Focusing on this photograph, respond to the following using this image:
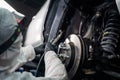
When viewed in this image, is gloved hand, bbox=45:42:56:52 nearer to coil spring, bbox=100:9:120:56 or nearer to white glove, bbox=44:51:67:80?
white glove, bbox=44:51:67:80

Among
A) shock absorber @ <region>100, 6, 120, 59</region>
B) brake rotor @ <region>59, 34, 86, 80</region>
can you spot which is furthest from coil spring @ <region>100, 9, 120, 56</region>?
brake rotor @ <region>59, 34, 86, 80</region>

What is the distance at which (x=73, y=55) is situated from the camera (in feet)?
4.77

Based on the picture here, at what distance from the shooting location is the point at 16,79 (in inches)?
48.1

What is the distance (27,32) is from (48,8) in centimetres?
37

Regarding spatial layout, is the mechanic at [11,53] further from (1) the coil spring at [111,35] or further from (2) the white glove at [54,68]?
(1) the coil spring at [111,35]

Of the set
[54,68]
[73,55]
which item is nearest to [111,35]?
[73,55]

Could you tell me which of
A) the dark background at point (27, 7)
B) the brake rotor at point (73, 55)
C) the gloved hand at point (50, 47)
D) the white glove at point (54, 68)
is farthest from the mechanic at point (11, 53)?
the dark background at point (27, 7)

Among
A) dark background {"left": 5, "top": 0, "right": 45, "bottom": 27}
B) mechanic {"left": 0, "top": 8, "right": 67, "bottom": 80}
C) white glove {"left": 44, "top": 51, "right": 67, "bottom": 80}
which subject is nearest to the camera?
mechanic {"left": 0, "top": 8, "right": 67, "bottom": 80}

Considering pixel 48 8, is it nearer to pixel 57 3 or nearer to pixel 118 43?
pixel 57 3

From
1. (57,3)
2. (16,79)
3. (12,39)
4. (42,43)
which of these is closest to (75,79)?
(16,79)

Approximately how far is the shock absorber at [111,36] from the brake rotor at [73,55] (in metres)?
0.13

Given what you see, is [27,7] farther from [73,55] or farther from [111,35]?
[111,35]

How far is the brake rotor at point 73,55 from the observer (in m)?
1.39

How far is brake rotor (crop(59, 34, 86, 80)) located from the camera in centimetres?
139
